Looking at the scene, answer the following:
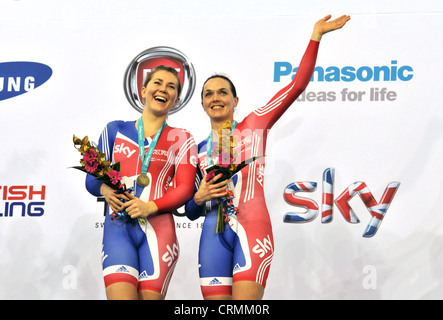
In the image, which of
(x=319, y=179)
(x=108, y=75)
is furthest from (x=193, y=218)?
(x=108, y=75)

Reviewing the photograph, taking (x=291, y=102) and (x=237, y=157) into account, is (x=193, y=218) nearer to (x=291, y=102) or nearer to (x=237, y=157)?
(x=237, y=157)

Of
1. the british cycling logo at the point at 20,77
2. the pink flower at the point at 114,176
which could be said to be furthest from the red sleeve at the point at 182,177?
the british cycling logo at the point at 20,77

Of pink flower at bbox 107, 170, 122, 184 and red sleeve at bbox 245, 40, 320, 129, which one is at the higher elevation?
red sleeve at bbox 245, 40, 320, 129

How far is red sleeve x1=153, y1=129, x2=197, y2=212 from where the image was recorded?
3617 mm

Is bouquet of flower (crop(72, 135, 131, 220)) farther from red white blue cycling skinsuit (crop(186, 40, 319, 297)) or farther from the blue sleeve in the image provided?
red white blue cycling skinsuit (crop(186, 40, 319, 297))

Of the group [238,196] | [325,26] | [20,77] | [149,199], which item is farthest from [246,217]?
[20,77]

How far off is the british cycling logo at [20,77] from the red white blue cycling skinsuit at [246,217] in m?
1.11

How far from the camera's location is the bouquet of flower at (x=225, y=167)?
11.8 feet

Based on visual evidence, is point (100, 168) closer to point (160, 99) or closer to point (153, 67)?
point (160, 99)

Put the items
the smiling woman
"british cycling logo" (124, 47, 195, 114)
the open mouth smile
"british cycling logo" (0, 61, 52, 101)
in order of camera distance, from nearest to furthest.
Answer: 1. the smiling woman
2. the open mouth smile
3. "british cycling logo" (124, 47, 195, 114)
4. "british cycling logo" (0, 61, 52, 101)

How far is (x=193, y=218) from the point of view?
3.97 metres

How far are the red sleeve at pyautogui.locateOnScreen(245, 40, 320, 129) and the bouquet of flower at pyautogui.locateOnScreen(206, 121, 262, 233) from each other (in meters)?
0.16

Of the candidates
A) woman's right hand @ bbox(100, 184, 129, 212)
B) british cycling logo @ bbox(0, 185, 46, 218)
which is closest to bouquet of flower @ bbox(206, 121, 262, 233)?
woman's right hand @ bbox(100, 184, 129, 212)

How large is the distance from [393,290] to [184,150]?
1.29m
